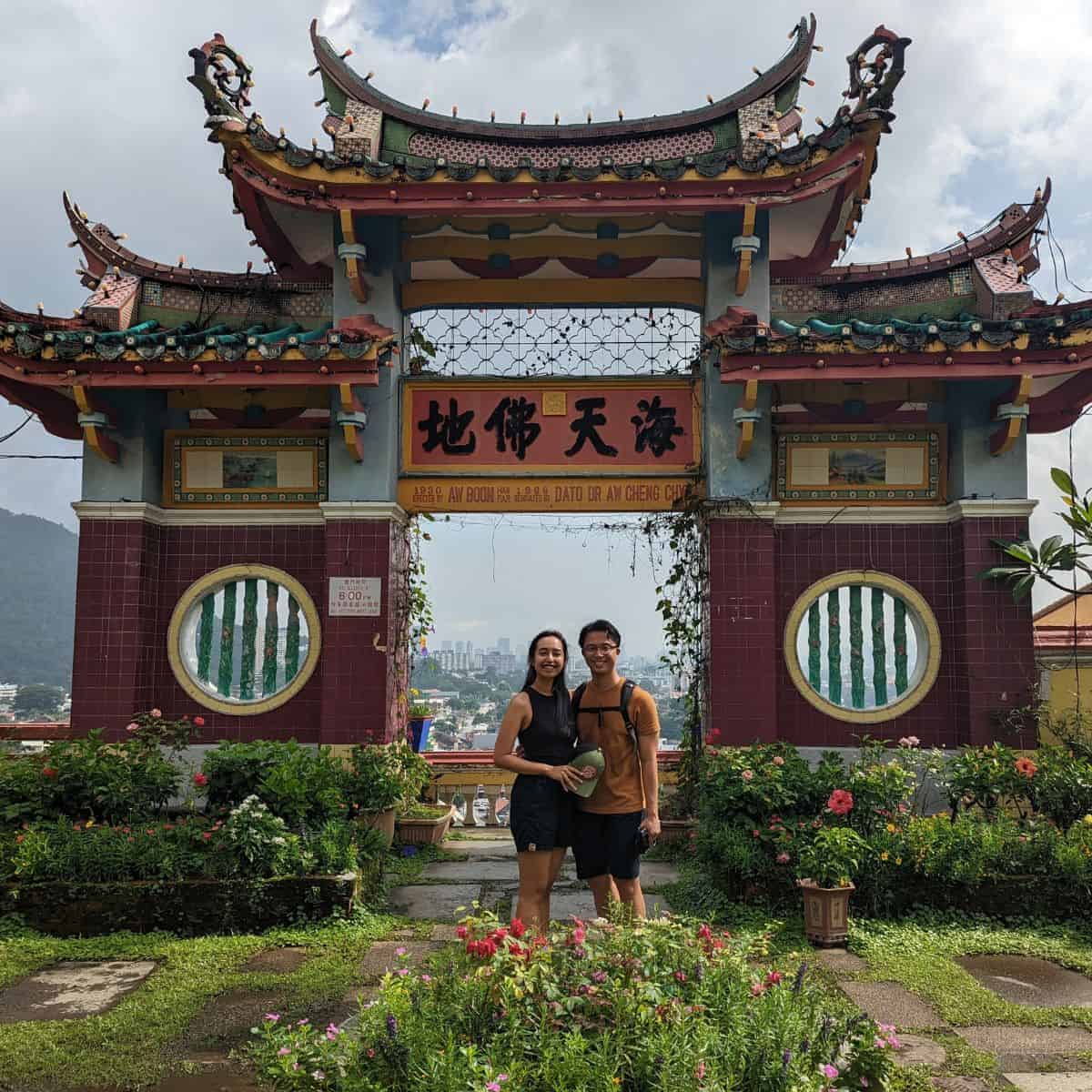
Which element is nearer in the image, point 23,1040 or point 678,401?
point 23,1040

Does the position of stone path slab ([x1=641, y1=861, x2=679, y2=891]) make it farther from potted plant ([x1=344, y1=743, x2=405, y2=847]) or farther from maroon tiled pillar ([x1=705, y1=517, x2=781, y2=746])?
potted plant ([x1=344, y1=743, x2=405, y2=847])

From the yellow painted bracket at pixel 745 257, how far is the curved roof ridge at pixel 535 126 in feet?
4.70

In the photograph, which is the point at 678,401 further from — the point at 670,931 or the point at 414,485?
the point at 670,931

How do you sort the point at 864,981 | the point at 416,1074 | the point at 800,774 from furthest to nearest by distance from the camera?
the point at 800,774 → the point at 864,981 → the point at 416,1074

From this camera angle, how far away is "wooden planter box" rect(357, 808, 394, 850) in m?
8.06

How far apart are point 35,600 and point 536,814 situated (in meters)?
102

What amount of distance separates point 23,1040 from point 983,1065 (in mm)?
4242

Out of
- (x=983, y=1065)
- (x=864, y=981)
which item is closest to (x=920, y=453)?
(x=864, y=981)

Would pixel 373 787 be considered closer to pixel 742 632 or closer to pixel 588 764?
pixel 742 632

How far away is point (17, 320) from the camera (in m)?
9.07

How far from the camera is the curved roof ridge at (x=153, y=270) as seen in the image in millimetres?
9703

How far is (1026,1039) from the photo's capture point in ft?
15.6

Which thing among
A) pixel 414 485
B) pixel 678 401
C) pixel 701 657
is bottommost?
pixel 701 657

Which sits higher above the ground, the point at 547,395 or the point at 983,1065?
the point at 547,395
